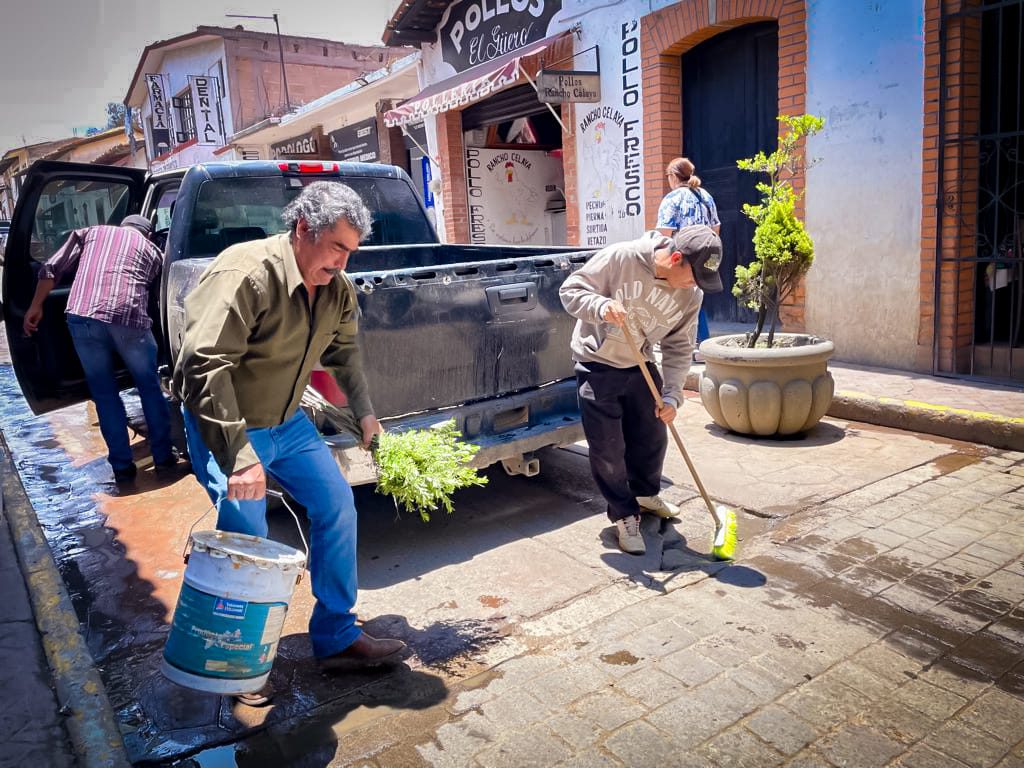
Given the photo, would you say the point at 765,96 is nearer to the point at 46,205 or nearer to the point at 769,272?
the point at 769,272

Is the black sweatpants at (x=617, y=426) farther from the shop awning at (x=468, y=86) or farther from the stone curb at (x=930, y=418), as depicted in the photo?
the shop awning at (x=468, y=86)

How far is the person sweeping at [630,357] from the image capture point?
3953 mm

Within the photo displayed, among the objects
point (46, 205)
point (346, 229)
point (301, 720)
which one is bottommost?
point (301, 720)

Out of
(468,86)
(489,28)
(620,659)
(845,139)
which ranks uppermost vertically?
(489,28)

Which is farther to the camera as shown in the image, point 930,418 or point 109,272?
point 930,418

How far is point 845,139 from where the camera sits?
297 inches

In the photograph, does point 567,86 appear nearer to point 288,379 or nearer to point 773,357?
point 773,357

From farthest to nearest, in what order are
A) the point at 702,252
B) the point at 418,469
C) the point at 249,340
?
the point at 702,252 < the point at 418,469 < the point at 249,340

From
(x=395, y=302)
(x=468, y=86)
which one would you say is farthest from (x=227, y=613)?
(x=468, y=86)

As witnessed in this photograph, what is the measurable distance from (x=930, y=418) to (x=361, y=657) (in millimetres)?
4526

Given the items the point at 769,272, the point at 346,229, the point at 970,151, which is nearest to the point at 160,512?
the point at 346,229

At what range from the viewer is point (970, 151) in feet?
22.3

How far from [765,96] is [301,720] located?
8113 mm

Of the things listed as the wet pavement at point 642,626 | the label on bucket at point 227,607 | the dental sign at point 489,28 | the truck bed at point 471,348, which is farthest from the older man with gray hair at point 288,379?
the dental sign at point 489,28
